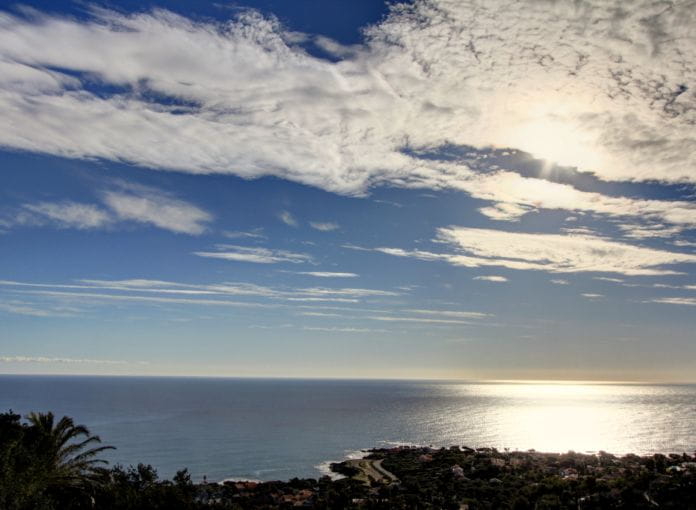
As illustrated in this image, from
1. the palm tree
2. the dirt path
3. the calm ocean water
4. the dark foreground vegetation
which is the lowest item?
the calm ocean water

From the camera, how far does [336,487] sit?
212ft

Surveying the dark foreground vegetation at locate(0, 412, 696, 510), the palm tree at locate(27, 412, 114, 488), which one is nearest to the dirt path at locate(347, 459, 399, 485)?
the dark foreground vegetation at locate(0, 412, 696, 510)

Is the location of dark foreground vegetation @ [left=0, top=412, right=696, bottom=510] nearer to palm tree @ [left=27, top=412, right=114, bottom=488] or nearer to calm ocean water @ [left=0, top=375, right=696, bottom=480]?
palm tree @ [left=27, top=412, right=114, bottom=488]

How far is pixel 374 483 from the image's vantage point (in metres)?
68.1

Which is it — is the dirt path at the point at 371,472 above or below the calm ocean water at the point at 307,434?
above

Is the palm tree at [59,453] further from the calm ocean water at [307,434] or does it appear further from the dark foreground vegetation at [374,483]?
the calm ocean water at [307,434]

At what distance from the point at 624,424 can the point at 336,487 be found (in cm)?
14986

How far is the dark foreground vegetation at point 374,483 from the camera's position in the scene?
1198 inches

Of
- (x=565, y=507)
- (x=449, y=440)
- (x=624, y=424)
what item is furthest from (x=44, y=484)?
(x=624, y=424)

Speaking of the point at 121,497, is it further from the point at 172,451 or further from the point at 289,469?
the point at 172,451

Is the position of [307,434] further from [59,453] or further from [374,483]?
[59,453]

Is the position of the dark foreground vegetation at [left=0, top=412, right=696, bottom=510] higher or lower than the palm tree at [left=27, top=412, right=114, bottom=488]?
lower

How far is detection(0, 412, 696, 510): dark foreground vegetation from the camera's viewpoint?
99.9ft

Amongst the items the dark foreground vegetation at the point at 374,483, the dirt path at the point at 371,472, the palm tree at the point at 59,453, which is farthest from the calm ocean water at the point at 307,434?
the palm tree at the point at 59,453
